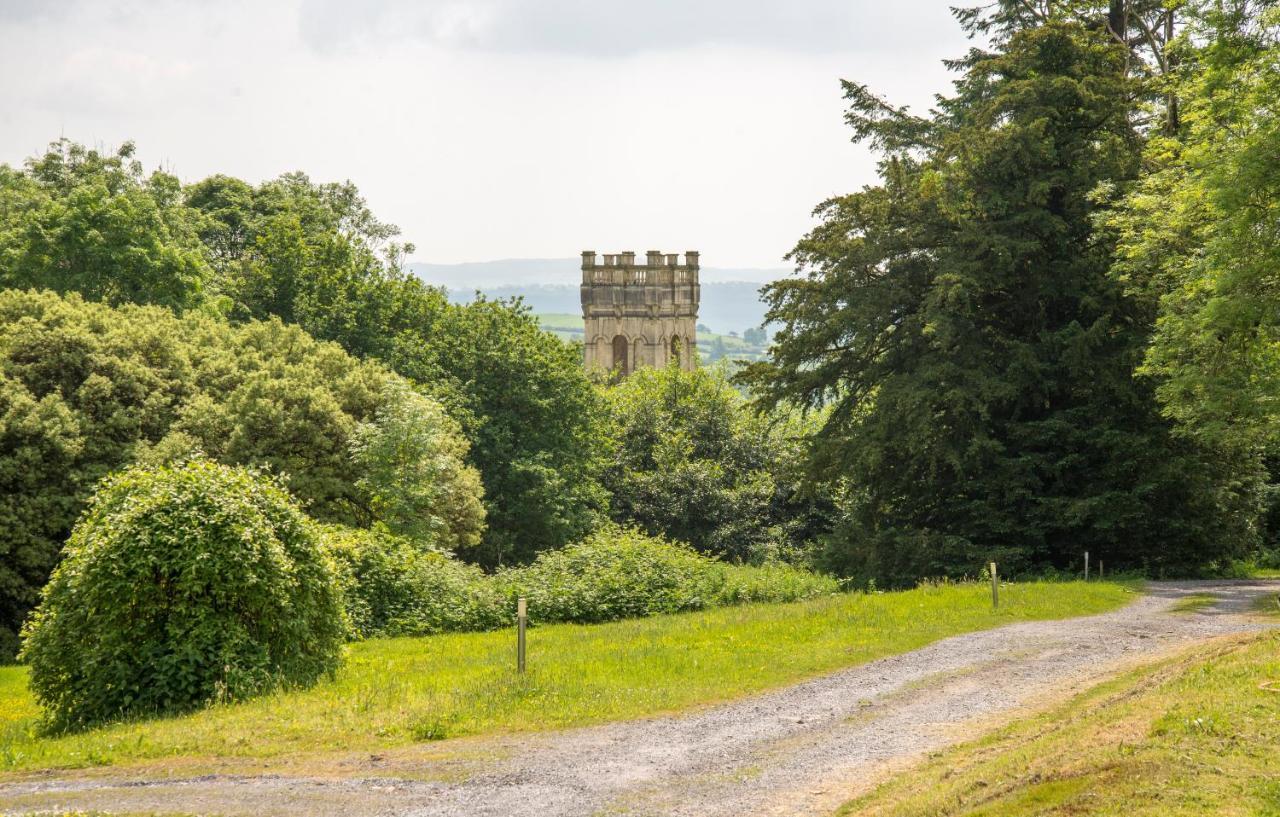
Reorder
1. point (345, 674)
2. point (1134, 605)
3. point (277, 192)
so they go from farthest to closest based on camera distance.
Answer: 1. point (277, 192)
2. point (1134, 605)
3. point (345, 674)

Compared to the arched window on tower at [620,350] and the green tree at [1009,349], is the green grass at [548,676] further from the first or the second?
the arched window on tower at [620,350]

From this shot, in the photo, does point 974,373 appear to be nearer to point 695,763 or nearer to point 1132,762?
point 695,763

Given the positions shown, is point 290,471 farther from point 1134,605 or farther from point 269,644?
point 1134,605

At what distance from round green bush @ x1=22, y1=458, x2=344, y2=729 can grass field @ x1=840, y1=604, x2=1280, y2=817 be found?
32.7ft

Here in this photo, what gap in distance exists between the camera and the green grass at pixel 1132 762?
1013cm

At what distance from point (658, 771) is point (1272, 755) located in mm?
5748

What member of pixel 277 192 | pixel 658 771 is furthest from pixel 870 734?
pixel 277 192

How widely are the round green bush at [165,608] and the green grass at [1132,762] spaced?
9944mm

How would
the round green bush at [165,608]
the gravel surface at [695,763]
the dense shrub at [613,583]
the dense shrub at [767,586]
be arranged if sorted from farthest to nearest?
the dense shrub at [767,586] < the dense shrub at [613,583] < the round green bush at [165,608] < the gravel surface at [695,763]

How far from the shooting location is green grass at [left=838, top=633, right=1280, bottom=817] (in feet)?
33.2

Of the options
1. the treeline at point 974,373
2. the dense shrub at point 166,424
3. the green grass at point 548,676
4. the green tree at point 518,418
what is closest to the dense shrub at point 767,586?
the green grass at point 548,676

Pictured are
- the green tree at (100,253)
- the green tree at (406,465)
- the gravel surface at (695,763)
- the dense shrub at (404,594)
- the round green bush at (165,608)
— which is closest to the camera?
the gravel surface at (695,763)

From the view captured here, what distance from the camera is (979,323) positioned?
3697 centimetres

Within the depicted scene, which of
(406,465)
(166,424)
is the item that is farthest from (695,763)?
(166,424)
